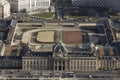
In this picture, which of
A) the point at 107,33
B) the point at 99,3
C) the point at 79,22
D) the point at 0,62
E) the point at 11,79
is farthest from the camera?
the point at 99,3

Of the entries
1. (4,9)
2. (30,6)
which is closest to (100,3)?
(30,6)

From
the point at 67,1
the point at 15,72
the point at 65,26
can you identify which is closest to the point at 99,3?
the point at 67,1

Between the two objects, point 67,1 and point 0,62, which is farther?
point 67,1

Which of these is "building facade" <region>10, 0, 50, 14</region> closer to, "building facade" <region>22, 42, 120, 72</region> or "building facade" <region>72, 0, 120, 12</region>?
"building facade" <region>72, 0, 120, 12</region>

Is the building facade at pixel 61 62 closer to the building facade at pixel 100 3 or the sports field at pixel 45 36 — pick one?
the sports field at pixel 45 36

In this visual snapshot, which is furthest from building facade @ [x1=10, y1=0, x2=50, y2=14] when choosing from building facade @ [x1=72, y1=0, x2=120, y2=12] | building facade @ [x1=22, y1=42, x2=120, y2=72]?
building facade @ [x1=22, y1=42, x2=120, y2=72]

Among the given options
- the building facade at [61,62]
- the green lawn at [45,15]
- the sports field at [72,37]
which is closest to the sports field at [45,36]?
the sports field at [72,37]

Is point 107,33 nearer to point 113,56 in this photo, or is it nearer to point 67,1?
point 113,56

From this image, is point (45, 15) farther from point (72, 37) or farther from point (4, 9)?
point (72, 37)
